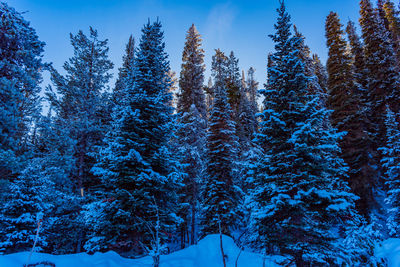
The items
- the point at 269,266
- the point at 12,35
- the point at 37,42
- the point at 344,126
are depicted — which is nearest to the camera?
the point at 269,266

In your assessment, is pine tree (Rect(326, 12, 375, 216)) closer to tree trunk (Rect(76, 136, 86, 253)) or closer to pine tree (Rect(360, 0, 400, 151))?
pine tree (Rect(360, 0, 400, 151))

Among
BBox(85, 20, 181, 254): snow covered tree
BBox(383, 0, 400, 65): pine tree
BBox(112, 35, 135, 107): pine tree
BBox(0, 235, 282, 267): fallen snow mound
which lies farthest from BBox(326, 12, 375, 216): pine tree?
BBox(112, 35, 135, 107): pine tree

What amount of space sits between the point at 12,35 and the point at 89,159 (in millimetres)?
8226

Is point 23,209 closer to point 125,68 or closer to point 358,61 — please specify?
point 125,68

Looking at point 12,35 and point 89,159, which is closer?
point 12,35

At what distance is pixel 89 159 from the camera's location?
46.9ft

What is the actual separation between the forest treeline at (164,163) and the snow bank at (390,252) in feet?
0.73

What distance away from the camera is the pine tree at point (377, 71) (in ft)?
58.6

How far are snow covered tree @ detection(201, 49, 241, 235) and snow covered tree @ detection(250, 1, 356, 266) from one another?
193 inches

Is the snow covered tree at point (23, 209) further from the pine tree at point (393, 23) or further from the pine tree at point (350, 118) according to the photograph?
the pine tree at point (393, 23)

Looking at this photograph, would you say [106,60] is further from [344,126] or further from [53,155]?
[344,126]

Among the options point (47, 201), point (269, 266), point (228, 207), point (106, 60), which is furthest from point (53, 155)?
point (269, 266)

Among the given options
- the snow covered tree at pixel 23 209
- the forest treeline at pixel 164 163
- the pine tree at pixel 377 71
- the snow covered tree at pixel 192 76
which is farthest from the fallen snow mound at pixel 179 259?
the pine tree at pixel 377 71

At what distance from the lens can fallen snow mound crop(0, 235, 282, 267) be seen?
4311 millimetres
